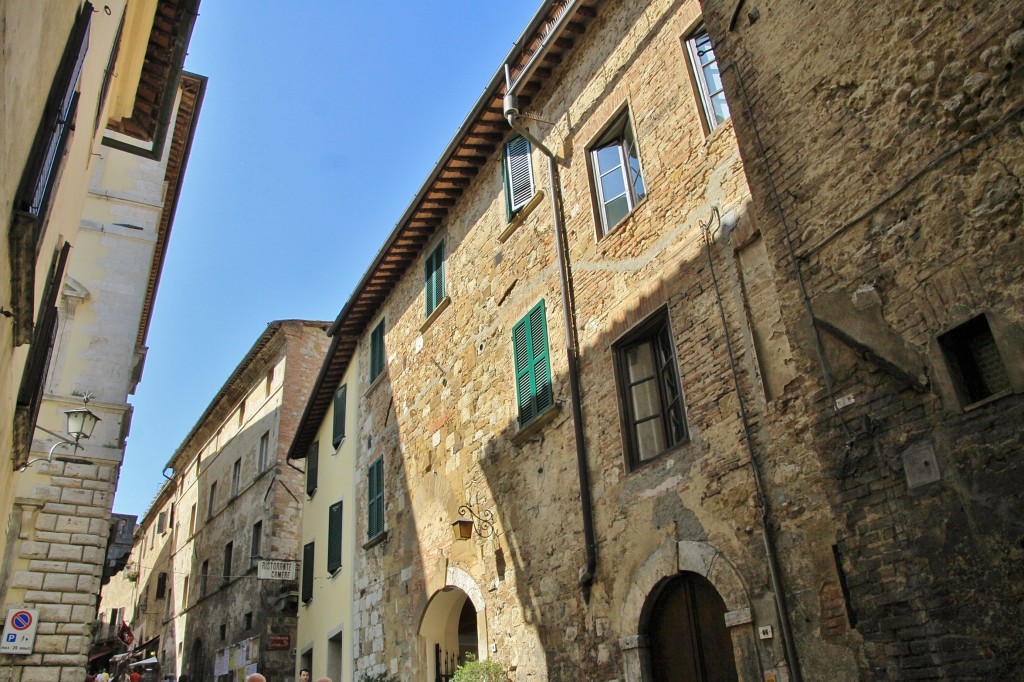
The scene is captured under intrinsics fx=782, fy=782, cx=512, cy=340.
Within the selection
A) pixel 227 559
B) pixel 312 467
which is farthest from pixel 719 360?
pixel 227 559

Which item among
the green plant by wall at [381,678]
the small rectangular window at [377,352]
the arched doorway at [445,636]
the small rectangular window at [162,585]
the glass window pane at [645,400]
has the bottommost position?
the green plant by wall at [381,678]

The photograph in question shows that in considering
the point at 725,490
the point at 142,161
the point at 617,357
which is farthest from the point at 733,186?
the point at 142,161

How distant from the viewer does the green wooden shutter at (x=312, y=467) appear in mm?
16984

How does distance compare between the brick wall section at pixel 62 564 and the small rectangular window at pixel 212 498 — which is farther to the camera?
the small rectangular window at pixel 212 498

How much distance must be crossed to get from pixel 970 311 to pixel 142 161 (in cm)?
1531

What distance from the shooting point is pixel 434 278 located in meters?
12.5

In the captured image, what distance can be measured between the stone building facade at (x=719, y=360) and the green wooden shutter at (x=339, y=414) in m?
3.18

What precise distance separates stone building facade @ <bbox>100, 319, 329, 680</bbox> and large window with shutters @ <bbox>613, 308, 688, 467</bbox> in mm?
11879

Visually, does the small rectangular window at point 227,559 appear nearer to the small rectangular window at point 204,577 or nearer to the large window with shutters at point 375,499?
the small rectangular window at point 204,577

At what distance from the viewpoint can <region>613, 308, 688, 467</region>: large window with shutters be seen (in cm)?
714

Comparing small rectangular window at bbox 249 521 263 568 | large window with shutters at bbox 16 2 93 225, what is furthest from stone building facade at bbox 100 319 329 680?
large window with shutters at bbox 16 2 93 225

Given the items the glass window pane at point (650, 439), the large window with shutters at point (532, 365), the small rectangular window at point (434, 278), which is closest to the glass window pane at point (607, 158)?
the large window with shutters at point (532, 365)

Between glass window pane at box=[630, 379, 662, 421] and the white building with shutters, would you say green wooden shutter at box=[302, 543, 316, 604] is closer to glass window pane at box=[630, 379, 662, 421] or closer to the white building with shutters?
the white building with shutters

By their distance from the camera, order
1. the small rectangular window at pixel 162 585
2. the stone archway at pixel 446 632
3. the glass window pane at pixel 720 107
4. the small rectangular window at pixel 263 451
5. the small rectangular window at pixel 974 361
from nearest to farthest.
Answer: the small rectangular window at pixel 974 361
the glass window pane at pixel 720 107
the stone archway at pixel 446 632
the small rectangular window at pixel 263 451
the small rectangular window at pixel 162 585
